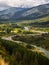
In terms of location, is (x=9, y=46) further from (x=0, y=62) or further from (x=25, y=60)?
(x=0, y=62)

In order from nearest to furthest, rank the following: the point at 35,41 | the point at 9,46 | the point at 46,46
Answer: the point at 9,46
the point at 46,46
the point at 35,41

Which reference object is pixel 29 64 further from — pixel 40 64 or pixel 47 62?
pixel 47 62

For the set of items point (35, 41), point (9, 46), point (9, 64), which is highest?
point (35, 41)

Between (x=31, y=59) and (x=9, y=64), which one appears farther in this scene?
(x=31, y=59)

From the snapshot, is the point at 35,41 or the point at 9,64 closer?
the point at 9,64

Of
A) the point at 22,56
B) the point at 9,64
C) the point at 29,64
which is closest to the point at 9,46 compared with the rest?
the point at 22,56

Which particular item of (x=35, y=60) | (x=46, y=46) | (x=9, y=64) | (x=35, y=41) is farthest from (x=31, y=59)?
(x=35, y=41)

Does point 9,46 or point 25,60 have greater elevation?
point 9,46

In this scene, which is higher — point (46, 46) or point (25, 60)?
point (46, 46)

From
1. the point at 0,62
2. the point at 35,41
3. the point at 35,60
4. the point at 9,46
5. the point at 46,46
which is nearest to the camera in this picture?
the point at 0,62
